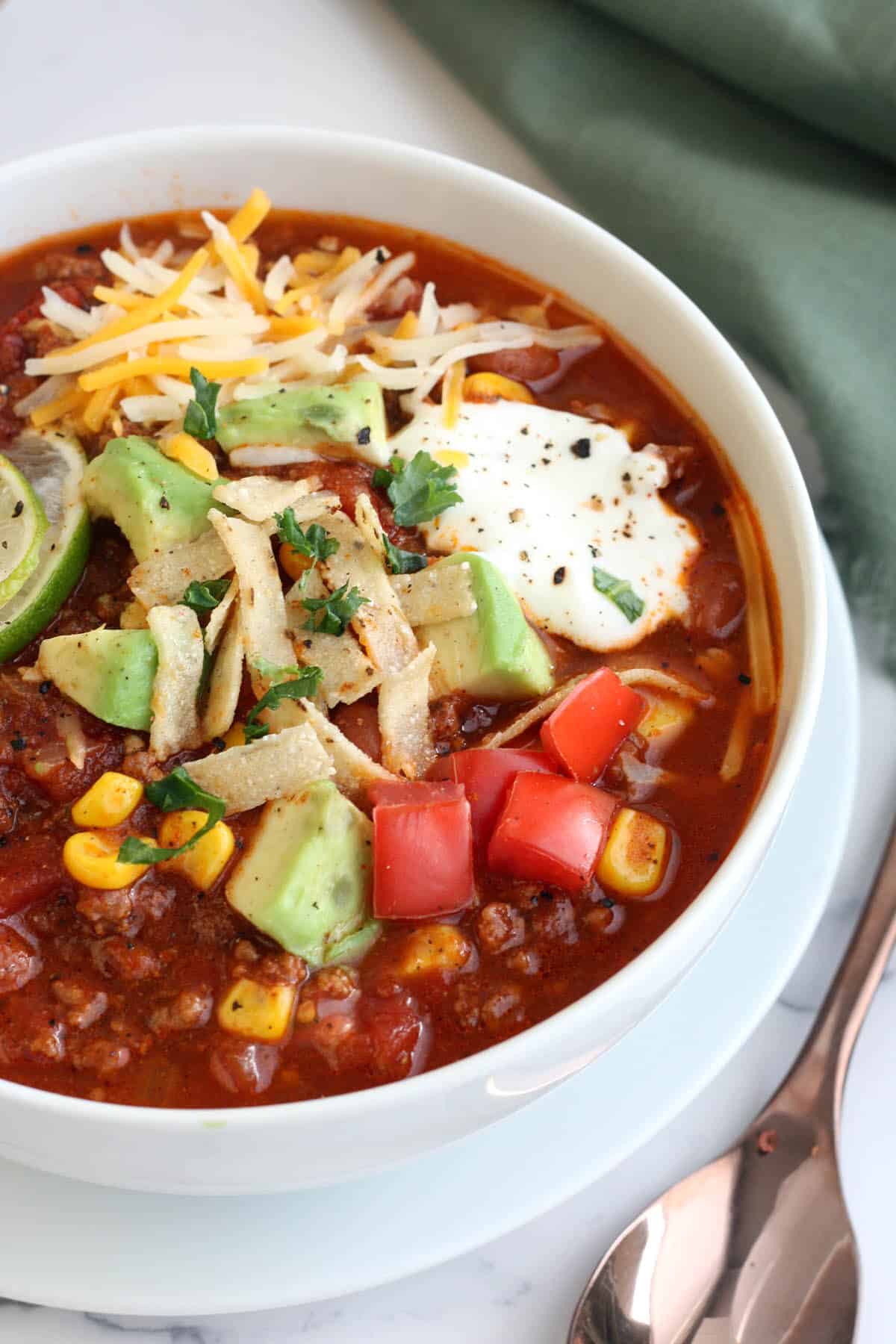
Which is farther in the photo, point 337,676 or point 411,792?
point 337,676

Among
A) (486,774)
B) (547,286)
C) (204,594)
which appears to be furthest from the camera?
(547,286)

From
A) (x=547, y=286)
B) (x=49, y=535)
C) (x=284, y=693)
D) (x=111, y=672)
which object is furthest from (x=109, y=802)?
(x=547, y=286)

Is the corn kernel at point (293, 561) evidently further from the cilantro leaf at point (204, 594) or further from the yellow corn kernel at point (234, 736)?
the yellow corn kernel at point (234, 736)

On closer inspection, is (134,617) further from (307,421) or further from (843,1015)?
(843,1015)

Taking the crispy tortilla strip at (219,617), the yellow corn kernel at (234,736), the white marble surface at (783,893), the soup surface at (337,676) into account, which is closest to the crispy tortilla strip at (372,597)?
the soup surface at (337,676)

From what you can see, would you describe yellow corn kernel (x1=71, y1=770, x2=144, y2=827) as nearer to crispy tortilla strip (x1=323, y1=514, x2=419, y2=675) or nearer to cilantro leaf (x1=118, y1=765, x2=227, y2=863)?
cilantro leaf (x1=118, y1=765, x2=227, y2=863)

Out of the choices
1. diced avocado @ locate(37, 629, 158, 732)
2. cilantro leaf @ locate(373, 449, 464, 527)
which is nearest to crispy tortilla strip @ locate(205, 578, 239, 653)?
diced avocado @ locate(37, 629, 158, 732)

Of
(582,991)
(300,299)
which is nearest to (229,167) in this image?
(300,299)
